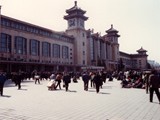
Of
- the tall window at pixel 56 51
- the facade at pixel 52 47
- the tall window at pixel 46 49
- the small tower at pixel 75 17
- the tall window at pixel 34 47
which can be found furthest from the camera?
the small tower at pixel 75 17

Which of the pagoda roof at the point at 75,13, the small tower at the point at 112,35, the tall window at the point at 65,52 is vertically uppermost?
the pagoda roof at the point at 75,13

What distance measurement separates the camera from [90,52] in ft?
276

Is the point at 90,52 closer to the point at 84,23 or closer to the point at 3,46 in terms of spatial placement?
the point at 84,23

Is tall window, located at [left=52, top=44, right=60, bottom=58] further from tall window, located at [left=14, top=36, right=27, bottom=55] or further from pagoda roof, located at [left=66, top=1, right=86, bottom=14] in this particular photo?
pagoda roof, located at [left=66, top=1, right=86, bottom=14]

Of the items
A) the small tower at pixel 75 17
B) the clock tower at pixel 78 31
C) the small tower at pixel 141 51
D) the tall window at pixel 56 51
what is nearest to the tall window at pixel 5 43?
the tall window at pixel 56 51

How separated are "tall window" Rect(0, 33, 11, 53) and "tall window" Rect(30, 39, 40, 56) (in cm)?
752

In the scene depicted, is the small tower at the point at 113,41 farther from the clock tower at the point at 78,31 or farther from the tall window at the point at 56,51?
the tall window at the point at 56,51

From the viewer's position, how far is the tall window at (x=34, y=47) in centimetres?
5869

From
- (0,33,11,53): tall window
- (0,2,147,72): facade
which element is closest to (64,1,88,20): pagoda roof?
(0,2,147,72): facade

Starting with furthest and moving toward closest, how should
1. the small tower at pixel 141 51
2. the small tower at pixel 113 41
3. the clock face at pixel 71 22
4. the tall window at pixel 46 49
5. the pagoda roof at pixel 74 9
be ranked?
the small tower at pixel 141 51 < the small tower at pixel 113 41 < the clock face at pixel 71 22 < the pagoda roof at pixel 74 9 < the tall window at pixel 46 49

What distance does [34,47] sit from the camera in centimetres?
5984

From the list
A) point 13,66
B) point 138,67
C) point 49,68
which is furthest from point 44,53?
point 138,67

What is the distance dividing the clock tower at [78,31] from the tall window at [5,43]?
28.8 metres

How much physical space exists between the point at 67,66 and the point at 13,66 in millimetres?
22286
